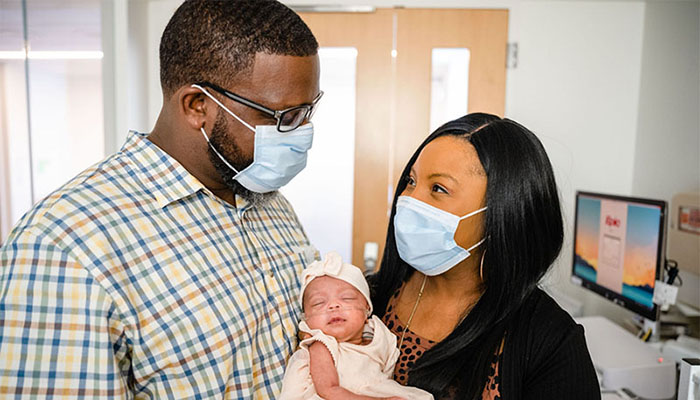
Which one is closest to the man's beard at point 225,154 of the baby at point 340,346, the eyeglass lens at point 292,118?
the eyeglass lens at point 292,118

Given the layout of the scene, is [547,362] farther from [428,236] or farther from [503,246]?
[428,236]

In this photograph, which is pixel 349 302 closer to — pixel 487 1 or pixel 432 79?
pixel 432 79

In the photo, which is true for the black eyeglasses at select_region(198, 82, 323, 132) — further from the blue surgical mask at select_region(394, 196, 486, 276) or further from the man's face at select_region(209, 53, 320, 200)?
the blue surgical mask at select_region(394, 196, 486, 276)

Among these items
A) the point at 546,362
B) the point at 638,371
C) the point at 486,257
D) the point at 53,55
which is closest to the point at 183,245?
the point at 486,257

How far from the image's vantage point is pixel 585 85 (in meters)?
3.16

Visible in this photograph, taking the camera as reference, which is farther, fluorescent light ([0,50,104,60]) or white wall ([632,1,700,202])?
white wall ([632,1,700,202])

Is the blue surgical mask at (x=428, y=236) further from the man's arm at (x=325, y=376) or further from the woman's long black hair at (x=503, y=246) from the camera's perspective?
the man's arm at (x=325, y=376)

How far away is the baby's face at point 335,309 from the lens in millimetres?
1260

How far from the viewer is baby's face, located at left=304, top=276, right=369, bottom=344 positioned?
1260 millimetres

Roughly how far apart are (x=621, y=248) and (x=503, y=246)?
118 cm

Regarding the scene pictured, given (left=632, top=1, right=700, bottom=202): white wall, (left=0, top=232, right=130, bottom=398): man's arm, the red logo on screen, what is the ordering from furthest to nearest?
(left=632, top=1, right=700, bottom=202): white wall
the red logo on screen
(left=0, top=232, right=130, bottom=398): man's arm

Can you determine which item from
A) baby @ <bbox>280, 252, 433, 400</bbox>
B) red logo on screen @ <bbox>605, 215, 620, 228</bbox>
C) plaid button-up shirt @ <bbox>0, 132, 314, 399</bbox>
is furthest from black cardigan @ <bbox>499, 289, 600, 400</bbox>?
red logo on screen @ <bbox>605, 215, 620, 228</bbox>

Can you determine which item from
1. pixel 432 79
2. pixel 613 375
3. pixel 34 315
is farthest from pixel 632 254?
pixel 34 315

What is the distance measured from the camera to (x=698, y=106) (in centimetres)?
261
